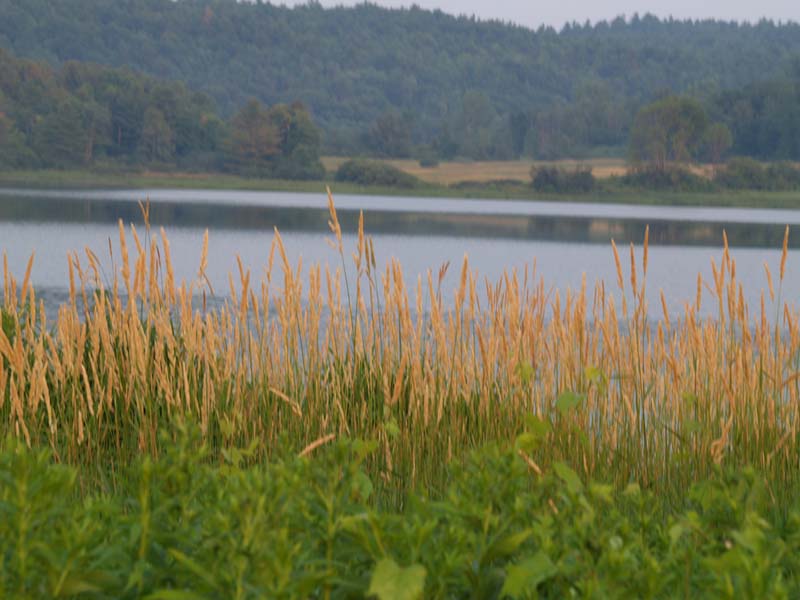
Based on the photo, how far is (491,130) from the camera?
93.4m

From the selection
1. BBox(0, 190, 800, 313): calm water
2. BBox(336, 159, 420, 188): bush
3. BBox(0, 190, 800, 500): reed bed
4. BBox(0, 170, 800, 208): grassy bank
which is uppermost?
BBox(0, 190, 800, 500): reed bed

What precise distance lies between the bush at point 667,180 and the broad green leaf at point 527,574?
6339 cm

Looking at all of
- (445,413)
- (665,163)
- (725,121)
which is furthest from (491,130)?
(445,413)

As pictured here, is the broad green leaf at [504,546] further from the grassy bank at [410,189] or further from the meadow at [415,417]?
the grassy bank at [410,189]

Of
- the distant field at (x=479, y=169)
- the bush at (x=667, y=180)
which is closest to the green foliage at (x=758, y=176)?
the bush at (x=667, y=180)

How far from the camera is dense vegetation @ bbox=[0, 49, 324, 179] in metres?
69.2

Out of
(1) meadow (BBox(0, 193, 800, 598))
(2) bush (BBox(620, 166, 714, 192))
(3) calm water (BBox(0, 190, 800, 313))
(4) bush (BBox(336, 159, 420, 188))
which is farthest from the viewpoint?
(4) bush (BBox(336, 159, 420, 188))

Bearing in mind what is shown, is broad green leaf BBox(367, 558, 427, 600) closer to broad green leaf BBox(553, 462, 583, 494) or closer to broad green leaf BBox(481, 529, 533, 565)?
broad green leaf BBox(481, 529, 533, 565)

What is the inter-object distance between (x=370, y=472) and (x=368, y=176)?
210 ft

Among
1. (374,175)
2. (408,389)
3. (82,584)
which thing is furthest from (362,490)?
(374,175)

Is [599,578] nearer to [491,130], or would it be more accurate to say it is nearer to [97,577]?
[97,577]

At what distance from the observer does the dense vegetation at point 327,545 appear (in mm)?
1674

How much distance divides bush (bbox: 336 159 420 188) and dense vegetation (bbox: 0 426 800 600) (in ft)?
210

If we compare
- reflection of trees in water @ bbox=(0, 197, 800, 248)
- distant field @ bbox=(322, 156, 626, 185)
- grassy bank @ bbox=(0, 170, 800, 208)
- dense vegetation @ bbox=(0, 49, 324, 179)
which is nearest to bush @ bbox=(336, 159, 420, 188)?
grassy bank @ bbox=(0, 170, 800, 208)
